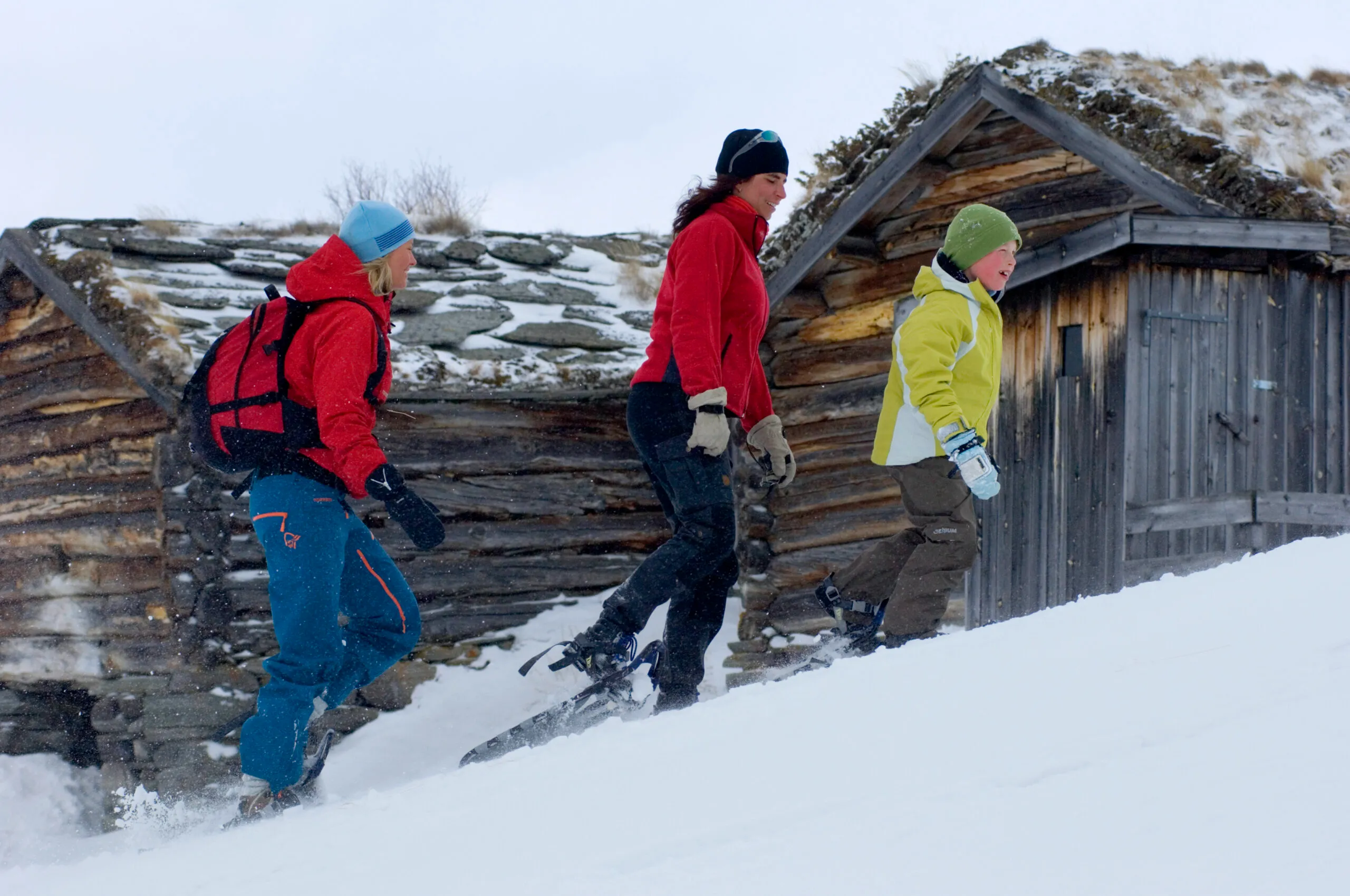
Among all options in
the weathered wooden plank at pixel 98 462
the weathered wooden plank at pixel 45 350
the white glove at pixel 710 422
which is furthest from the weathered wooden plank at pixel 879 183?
the weathered wooden plank at pixel 45 350

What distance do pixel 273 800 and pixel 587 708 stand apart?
1129 mm

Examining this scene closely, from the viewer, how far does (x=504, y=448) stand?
29.1ft

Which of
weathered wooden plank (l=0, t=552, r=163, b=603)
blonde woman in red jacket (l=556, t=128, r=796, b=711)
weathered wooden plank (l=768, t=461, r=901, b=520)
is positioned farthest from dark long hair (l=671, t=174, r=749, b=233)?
weathered wooden plank (l=0, t=552, r=163, b=603)

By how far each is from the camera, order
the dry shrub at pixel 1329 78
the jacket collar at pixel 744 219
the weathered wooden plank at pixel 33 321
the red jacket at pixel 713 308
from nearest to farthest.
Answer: the red jacket at pixel 713 308
the jacket collar at pixel 744 219
the dry shrub at pixel 1329 78
the weathered wooden plank at pixel 33 321

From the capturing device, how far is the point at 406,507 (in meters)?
3.55

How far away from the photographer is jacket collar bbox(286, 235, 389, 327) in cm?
367

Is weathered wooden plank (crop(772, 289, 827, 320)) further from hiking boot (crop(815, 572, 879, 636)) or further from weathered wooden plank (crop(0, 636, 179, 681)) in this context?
weathered wooden plank (crop(0, 636, 179, 681))

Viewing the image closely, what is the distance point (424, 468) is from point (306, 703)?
16.9ft

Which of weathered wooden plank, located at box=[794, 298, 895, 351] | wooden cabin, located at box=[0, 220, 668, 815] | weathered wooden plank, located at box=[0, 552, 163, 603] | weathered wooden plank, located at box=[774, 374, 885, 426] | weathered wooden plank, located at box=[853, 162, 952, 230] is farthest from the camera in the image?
weathered wooden plank, located at box=[0, 552, 163, 603]

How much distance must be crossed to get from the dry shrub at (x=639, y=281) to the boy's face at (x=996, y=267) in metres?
6.29

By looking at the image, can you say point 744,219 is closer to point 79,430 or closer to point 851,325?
point 851,325

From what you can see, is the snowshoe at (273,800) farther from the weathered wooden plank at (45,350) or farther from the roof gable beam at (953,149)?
the weathered wooden plank at (45,350)

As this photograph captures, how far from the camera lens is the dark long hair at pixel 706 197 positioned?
4.08 metres

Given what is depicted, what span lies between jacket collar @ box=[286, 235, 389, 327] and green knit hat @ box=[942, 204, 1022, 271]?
2.12 meters
